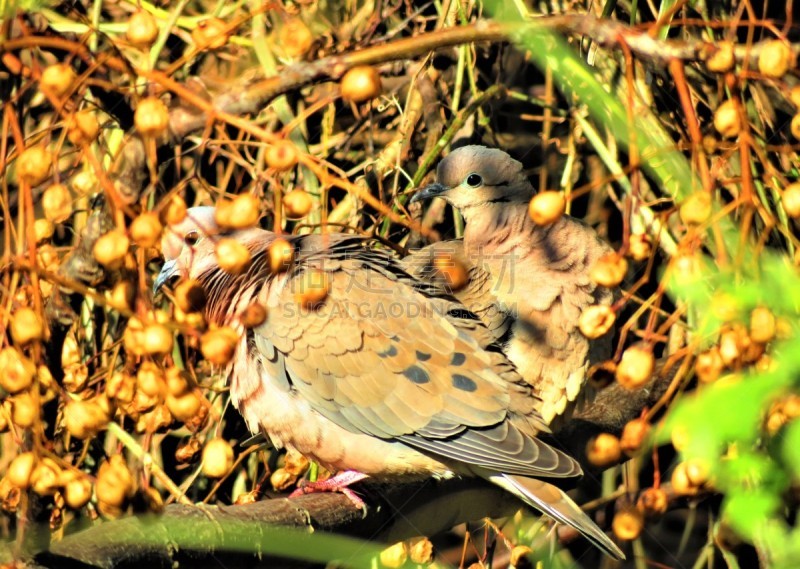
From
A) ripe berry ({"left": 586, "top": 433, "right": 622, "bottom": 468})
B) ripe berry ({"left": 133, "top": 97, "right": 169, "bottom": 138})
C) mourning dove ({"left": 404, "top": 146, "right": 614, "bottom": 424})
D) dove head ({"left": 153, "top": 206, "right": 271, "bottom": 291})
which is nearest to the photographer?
ripe berry ({"left": 133, "top": 97, "right": 169, "bottom": 138})

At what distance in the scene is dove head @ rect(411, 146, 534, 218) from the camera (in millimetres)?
3564

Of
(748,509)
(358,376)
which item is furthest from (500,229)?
(748,509)

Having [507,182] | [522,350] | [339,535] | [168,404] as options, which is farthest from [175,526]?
[507,182]

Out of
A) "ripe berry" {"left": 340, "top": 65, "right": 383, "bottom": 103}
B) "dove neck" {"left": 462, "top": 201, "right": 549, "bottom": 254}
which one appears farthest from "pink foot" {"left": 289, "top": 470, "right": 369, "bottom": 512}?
"ripe berry" {"left": 340, "top": 65, "right": 383, "bottom": 103}

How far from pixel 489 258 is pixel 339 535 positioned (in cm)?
120

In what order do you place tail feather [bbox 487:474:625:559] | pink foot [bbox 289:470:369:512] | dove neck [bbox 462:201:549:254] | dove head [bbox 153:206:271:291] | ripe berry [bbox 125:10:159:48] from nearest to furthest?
ripe berry [bbox 125:10:159:48] < tail feather [bbox 487:474:625:559] < pink foot [bbox 289:470:369:512] < dove head [bbox 153:206:271:291] < dove neck [bbox 462:201:549:254]

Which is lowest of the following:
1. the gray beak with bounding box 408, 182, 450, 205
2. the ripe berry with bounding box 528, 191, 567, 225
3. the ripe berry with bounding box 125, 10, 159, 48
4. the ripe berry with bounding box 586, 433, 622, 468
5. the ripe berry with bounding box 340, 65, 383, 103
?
the gray beak with bounding box 408, 182, 450, 205

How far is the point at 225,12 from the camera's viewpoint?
138 inches

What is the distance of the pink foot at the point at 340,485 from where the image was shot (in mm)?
2922

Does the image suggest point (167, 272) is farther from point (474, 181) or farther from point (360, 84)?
point (360, 84)

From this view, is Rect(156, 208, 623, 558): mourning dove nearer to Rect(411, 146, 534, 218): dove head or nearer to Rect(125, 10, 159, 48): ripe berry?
Rect(411, 146, 534, 218): dove head

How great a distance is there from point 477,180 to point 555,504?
130cm

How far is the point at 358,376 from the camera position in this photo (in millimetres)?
2986

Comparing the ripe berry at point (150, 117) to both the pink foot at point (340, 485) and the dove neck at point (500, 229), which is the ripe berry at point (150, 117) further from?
the dove neck at point (500, 229)
